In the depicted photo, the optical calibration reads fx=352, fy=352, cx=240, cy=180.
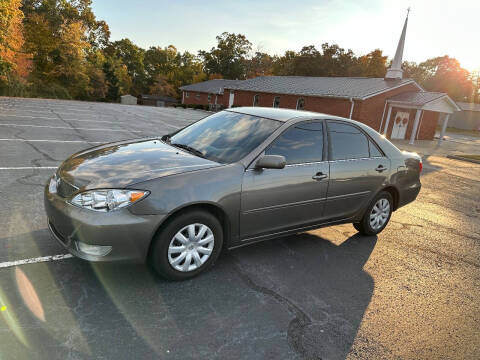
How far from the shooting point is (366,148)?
4.80 m

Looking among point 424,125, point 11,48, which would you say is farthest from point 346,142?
point 11,48

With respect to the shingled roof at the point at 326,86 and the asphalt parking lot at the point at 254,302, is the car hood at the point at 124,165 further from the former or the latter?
the shingled roof at the point at 326,86

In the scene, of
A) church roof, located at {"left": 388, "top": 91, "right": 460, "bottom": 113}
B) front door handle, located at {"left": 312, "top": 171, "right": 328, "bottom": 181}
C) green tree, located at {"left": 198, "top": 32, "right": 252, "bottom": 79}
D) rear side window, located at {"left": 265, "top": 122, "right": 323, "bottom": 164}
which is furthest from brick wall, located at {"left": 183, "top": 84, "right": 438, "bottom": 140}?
green tree, located at {"left": 198, "top": 32, "right": 252, "bottom": 79}

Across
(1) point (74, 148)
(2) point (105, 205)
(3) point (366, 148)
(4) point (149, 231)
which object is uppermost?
(3) point (366, 148)

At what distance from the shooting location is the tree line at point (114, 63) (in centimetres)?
3772

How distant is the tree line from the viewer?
37719 millimetres

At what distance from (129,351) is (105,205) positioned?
1.19 m

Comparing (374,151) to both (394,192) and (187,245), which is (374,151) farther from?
(187,245)

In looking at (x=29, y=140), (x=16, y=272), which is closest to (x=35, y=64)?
(x=29, y=140)

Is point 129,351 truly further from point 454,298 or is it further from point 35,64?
point 35,64

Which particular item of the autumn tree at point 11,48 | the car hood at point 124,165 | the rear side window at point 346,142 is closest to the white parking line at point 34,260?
the car hood at point 124,165

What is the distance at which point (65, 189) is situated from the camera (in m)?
3.30

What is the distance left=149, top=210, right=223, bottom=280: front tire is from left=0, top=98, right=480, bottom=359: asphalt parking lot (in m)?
0.16

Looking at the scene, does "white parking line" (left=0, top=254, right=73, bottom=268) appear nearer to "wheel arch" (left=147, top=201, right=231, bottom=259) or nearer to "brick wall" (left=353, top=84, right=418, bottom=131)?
"wheel arch" (left=147, top=201, right=231, bottom=259)
